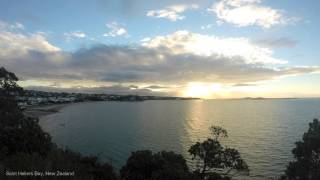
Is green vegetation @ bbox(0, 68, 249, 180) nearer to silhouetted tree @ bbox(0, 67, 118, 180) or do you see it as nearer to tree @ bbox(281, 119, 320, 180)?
silhouetted tree @ bbox(0, 67, 118, 180)

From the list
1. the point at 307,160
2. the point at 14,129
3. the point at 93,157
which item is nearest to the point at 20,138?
the point at 14,129

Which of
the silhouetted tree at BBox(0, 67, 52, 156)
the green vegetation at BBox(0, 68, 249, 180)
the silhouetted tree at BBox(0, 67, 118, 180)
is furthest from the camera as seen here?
the silhouetted tree at BBox(0, 67, 52, 156)

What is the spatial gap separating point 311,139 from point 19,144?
94.1ft

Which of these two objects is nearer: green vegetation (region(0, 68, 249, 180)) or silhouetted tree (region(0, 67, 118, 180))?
silhouetted tree (region(0, 67, 118, 180))

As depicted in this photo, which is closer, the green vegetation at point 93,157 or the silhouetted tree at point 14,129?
the green vegetation at point 93,157

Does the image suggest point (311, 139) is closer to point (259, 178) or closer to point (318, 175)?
point (318, 175)

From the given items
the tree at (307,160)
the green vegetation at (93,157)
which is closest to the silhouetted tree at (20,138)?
the green vegetation at (93,157)

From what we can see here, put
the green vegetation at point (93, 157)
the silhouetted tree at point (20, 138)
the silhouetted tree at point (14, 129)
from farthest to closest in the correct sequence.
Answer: the silhouetted tree at point (14, 129) → the green vegetation at point (93, 157) → the silhouetted tree at point (20, 138)

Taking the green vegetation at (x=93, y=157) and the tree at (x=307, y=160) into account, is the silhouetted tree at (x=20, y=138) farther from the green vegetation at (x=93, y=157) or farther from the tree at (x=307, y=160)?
the tree at (x=307, y=160)

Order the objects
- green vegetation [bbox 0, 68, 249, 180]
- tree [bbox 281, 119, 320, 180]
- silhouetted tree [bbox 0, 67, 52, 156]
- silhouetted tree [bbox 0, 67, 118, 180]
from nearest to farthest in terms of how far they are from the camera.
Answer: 1. silhouetted tree [bbox 0, 67, 118, 180]
2. green vegetation [bbox 0, 68, 249, 180]
3. silhouetted tree [bbox 0, 67, 52, 156]
4. tree [bbox 281, 119, 320, 180]

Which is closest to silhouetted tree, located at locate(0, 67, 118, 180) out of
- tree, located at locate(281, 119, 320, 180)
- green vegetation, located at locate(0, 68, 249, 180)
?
green vegetation, located at locate(0, 68, 249, 180)

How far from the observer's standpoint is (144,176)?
36375 mm

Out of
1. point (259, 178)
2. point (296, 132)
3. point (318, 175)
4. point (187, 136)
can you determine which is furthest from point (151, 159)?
point (296, 132)

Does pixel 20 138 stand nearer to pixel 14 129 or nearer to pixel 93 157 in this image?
pixel 14 129
